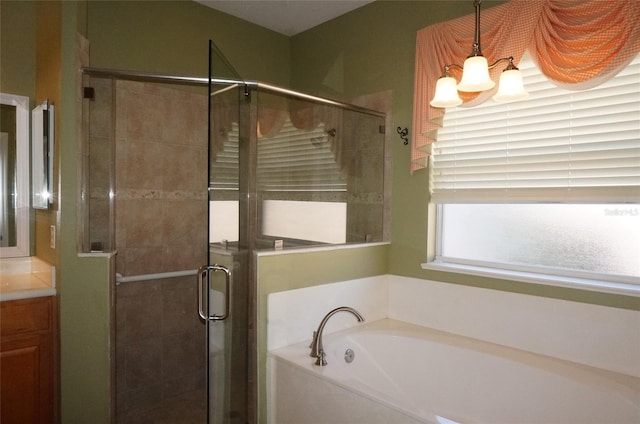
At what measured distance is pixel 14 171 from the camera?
8.01 feet

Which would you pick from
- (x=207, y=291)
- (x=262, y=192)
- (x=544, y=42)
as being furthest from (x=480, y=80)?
(x=207, y=291)

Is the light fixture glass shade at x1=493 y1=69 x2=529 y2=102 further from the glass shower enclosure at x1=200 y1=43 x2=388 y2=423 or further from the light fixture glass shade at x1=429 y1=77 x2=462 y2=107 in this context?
the glass shower enclosure at x1=200 y1=43 x2=388 y2=423

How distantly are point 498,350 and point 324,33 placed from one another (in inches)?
102

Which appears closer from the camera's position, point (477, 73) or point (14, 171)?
point (477, 73)

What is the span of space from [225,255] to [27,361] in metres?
1.28

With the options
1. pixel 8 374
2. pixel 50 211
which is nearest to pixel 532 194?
pixel 50 211

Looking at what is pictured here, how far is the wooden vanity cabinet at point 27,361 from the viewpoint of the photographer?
211cm

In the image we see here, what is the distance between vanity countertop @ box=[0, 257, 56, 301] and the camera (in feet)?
6.98

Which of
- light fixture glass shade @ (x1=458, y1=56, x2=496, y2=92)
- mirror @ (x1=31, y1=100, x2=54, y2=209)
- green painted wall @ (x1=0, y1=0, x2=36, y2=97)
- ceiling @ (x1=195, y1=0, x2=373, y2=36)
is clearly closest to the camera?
light fixture glass shade @ (x1=458, y1=56, x2=496, y2=92)

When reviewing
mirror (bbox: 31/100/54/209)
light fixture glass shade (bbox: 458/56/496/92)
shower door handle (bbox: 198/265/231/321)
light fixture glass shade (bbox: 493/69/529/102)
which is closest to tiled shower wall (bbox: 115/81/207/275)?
mirror (bbox: 31/100/54/209)

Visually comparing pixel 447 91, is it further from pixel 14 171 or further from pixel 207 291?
pixel 14 171

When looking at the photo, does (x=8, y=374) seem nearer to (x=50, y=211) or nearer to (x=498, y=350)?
(x=50, y=211)

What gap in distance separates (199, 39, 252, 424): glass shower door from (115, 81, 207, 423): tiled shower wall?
3.27 ft

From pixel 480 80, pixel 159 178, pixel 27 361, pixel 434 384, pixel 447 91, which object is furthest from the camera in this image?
pixel 159 178
